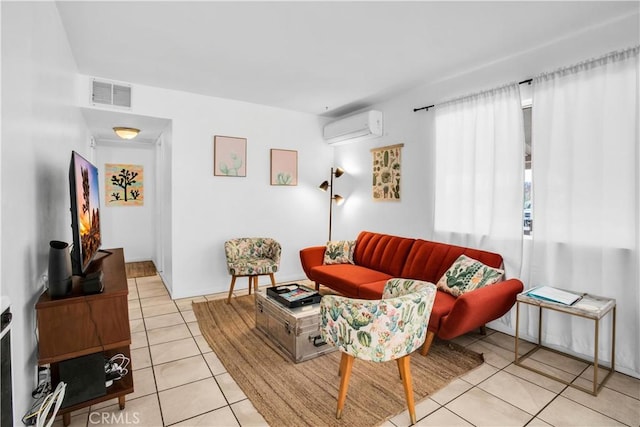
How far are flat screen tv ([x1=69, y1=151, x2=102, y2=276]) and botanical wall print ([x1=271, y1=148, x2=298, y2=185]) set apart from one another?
2503mm

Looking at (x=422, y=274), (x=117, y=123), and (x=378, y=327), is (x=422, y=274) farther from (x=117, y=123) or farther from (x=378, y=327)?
(x=117, y=123)

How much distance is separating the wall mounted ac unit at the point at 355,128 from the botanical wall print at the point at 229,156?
4.29 feet

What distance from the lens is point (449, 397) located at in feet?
7.06

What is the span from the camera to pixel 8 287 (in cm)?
143

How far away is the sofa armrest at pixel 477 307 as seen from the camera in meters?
2.40

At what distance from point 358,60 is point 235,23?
1.19 meters

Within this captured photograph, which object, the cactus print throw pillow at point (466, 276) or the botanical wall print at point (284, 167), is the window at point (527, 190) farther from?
the botanical wall print at point (284, 167)

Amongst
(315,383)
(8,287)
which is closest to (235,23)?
(8,287)

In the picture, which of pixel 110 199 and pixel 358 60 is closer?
Result: pixel 358 60

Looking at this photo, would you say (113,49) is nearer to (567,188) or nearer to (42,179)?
(42,179)

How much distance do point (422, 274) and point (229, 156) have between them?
2.85m

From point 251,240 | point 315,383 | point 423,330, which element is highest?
point 251,240

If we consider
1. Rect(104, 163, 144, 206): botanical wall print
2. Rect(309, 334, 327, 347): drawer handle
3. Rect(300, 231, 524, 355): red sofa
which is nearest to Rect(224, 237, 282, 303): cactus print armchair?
Rect(300, 231, 524, 355): red sofa

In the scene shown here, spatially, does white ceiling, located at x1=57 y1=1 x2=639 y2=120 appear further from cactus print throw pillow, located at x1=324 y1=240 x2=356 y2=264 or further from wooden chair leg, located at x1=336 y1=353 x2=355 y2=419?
wooden chair leg, located at x1=336 y1=353 x2=355 y2=419
